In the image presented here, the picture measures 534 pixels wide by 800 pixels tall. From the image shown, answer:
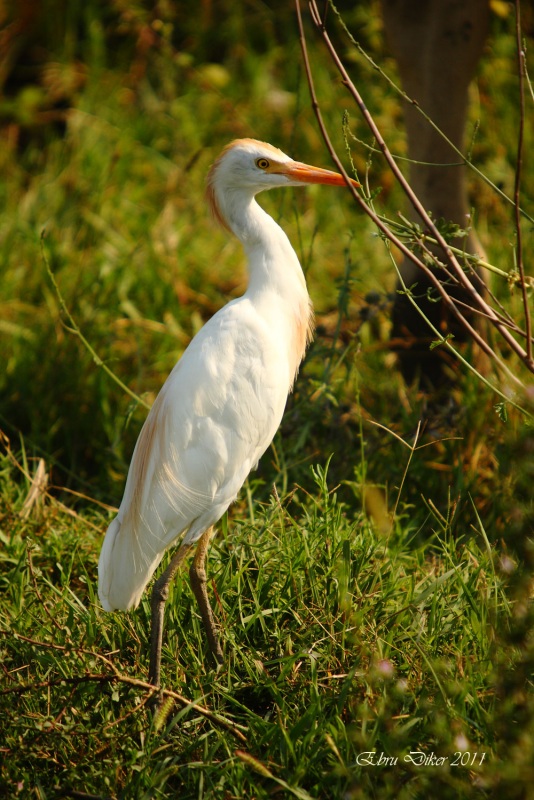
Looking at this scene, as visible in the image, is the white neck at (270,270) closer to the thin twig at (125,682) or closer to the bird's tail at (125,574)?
the bird's tail at (125,574)

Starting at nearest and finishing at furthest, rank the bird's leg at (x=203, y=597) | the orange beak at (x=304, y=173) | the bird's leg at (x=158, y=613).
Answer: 1. the bird's leg at (x=158, y=613)
2. the bird's leg at (x=203, y=597)
3. the orange beak at (x=304, y=173)

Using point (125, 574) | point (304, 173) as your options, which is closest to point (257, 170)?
point (304, 173)

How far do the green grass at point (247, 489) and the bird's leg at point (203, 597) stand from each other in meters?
0.04

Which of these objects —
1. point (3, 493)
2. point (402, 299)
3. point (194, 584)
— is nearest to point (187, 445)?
point (194, 584)

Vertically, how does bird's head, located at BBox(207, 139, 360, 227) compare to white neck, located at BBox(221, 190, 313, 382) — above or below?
above

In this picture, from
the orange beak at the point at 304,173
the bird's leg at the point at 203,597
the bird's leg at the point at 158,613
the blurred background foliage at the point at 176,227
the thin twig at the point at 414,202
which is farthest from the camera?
→ the blurred background foliage at the point at 176,227

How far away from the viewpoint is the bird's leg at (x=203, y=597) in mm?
2340

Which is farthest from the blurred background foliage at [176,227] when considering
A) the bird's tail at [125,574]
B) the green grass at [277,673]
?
the bird's tail at [125,574]

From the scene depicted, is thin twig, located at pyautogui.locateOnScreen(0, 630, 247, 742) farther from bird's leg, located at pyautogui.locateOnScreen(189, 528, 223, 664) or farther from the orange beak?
the orange beak

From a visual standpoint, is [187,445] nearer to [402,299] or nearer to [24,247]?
[402,299]

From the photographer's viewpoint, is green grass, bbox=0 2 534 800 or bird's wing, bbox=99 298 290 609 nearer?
green grass, bbox=0 2 534 800

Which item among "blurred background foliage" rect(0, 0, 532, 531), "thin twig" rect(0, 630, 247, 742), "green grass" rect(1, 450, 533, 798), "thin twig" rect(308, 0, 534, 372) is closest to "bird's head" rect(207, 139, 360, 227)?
"blurred background foliage" rect(0, 0, 532, 531)

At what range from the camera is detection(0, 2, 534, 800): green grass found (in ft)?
6.52

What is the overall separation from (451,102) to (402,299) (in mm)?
823
